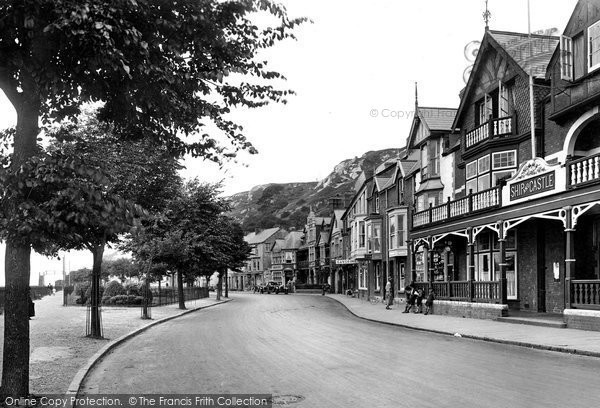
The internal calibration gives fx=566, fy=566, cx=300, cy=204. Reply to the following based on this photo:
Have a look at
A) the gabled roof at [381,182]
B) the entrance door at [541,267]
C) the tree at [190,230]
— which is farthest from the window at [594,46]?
the gabled roof at [381,182]

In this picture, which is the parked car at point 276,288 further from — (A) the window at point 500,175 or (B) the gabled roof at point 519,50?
(A) the window at point 500,175

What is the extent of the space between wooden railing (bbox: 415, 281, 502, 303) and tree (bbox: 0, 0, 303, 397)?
16768mm

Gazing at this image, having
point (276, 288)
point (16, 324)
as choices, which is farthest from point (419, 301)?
point (276, 288)

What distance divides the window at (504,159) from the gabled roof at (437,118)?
7228 millimetres

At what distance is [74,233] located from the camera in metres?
7.20

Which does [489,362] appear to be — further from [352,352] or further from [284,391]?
[284,391]

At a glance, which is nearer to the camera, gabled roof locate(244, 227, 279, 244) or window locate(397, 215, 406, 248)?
window locate(397, 215, 406, 248)

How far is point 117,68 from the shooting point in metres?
6.43

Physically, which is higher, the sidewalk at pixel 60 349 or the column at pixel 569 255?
the column at pixel 569 255

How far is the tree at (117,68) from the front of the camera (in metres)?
6.46

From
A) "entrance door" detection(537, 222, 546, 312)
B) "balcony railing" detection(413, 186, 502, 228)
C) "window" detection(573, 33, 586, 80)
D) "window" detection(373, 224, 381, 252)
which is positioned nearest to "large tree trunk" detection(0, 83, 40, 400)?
"window" detection(573, 33, 586, 80)

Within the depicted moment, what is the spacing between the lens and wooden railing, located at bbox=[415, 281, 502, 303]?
75.5 feet

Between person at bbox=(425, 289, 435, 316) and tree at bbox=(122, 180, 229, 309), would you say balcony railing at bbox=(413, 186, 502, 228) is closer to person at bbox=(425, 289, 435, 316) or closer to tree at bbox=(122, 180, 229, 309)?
person at bbox=(425, 289, 435, 316)

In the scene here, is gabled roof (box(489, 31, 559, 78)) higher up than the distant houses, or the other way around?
gabled roof (box(489, 31, 559, 78))
